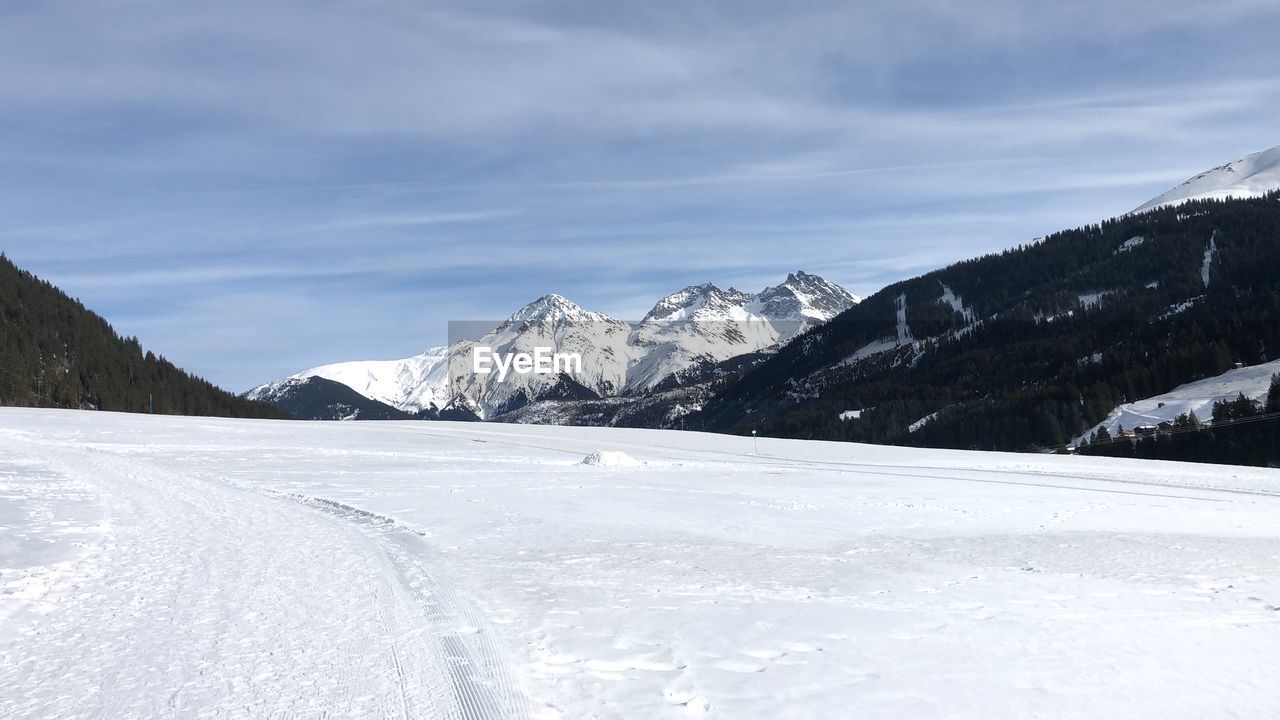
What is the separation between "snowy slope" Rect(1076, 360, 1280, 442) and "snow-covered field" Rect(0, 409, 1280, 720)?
9773cm

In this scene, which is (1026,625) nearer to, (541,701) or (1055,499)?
(541,701)

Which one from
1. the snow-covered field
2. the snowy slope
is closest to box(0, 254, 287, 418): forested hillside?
the snow-covered field

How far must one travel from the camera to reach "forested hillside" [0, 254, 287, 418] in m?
105

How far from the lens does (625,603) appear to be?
365 inches

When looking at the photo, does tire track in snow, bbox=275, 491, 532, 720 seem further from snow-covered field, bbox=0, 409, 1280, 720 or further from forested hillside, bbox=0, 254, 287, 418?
forested hillside, bbox=0, 254, 287, 418

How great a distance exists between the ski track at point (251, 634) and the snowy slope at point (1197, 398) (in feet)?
365

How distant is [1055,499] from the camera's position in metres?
22.0

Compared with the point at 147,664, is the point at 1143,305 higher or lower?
higher

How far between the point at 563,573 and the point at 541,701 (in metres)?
5.05

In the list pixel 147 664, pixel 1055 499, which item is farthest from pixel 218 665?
pixel 1055 499

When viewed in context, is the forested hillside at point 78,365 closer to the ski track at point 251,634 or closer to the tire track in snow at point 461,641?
the ski track at point 251,634

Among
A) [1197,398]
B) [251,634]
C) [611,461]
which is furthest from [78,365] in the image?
[1197,398]

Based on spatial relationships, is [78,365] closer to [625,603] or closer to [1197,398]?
[625,603]

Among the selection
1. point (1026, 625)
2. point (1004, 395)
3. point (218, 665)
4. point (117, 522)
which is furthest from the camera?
point (1004, 395)
